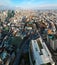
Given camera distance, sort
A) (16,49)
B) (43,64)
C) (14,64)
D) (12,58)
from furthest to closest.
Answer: (16,49), (12,58), (14,64), (43,64)

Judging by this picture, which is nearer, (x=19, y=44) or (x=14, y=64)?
(x=14, y=64)

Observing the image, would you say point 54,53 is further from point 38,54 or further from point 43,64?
point 43,64

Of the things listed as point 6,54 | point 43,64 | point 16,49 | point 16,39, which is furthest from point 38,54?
point 16,39

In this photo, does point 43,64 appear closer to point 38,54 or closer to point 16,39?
point 38,54

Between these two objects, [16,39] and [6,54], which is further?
[16,39]

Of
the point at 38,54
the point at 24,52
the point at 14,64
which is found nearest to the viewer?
the point at 38,54

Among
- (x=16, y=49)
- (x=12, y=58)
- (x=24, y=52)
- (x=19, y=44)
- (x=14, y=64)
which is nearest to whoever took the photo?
(x=14, y=64)

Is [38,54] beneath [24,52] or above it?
above

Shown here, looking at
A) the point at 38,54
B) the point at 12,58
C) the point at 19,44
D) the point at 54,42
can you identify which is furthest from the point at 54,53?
the point at 19,44

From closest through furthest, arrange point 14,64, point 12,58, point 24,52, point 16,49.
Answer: point 14,64, point 12,58, point 24,52, point 16,49

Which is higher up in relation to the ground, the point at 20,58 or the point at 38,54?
the point at 38,54
